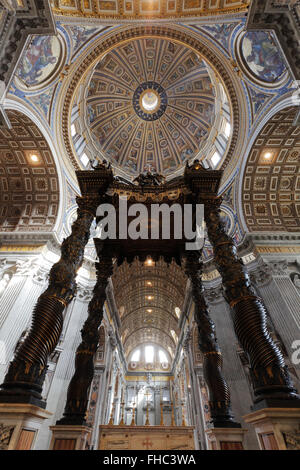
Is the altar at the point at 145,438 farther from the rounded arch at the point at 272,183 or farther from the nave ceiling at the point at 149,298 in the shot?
the nave ceiling at the point at 149,298

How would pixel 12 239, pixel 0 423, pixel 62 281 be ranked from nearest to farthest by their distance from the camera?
pixel 0 423 → pixel 62 281 → pixel 12 239

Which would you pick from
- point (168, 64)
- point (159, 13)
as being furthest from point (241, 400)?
point (168, 64)

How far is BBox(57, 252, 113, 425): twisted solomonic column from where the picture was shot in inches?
156

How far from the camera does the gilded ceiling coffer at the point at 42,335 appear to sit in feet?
9.54

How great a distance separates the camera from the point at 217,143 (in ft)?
54.0

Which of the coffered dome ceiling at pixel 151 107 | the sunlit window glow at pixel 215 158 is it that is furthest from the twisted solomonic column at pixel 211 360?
the coffered dome ceiling at pixel 151 107

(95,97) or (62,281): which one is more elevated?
(95,97)

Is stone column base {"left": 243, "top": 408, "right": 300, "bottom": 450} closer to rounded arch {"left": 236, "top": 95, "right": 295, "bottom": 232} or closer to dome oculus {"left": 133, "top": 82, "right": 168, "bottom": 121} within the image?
rounded arch {"left": 236, "top": 95, "right": 295, "bottom": 232}

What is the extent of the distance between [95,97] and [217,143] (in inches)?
416

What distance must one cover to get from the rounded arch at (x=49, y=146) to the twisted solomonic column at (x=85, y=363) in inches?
290

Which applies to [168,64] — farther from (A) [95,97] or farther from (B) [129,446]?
(B) [129,446]

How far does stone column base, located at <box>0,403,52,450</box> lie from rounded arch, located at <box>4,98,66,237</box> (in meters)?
10.2

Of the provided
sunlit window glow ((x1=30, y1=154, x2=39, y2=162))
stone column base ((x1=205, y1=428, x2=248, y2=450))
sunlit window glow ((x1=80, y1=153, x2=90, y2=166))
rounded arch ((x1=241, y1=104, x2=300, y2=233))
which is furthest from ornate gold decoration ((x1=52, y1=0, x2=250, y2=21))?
stone column base ((x1=205, y1=428, x2=248, y2=450))

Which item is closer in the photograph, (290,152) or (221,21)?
(221,21)
